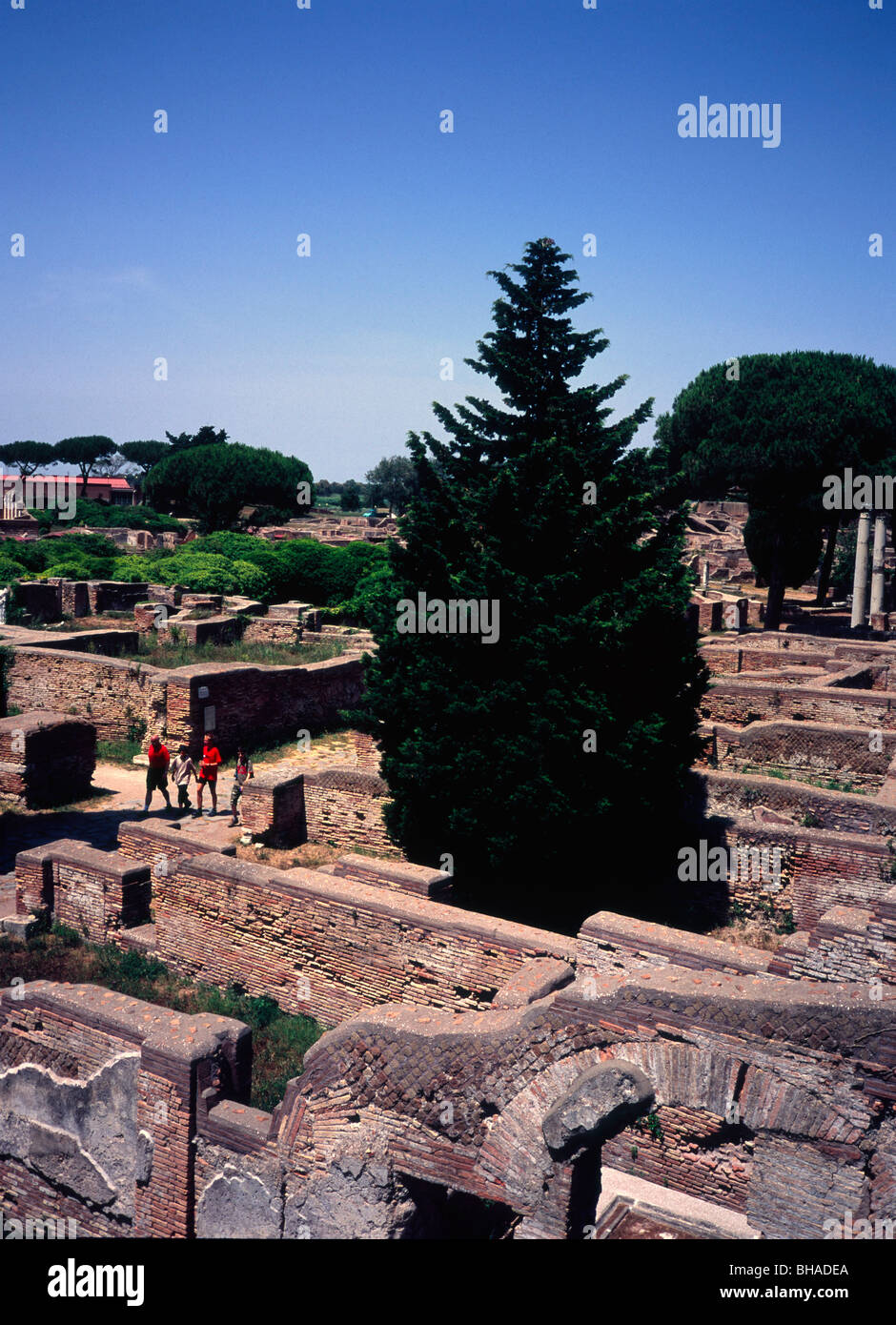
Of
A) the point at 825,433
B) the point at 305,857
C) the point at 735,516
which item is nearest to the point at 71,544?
the point at 825,433

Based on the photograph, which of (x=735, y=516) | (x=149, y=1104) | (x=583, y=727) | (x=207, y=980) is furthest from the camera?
(x=735, y=516)

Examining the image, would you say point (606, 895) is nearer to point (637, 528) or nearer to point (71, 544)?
point (637, 528)

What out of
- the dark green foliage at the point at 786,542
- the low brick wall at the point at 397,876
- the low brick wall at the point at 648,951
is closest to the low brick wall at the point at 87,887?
the low brick wall at the point at 397,876

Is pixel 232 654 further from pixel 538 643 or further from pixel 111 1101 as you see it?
pixel 111 1101

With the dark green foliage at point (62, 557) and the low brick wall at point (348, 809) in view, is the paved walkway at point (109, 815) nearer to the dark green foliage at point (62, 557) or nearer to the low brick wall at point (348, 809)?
the low brick wall at point (348, 809)

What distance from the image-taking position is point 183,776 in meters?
13.8

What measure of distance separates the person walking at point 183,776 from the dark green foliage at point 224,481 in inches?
1863

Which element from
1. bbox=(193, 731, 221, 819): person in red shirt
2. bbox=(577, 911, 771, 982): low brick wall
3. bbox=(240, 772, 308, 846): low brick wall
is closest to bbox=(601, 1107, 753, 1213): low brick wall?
bbox=(577, 911, 771, 982): low brick wall

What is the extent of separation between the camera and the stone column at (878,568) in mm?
28703

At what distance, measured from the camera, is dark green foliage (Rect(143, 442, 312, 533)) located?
197 ft

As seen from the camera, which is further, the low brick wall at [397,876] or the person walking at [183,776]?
the person walking at [183,776]

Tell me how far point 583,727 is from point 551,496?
2.35 metres

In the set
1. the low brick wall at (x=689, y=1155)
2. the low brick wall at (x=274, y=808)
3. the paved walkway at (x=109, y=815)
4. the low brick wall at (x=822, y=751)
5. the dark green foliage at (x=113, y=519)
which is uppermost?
the dark green foliage at (x=113, y=519)
